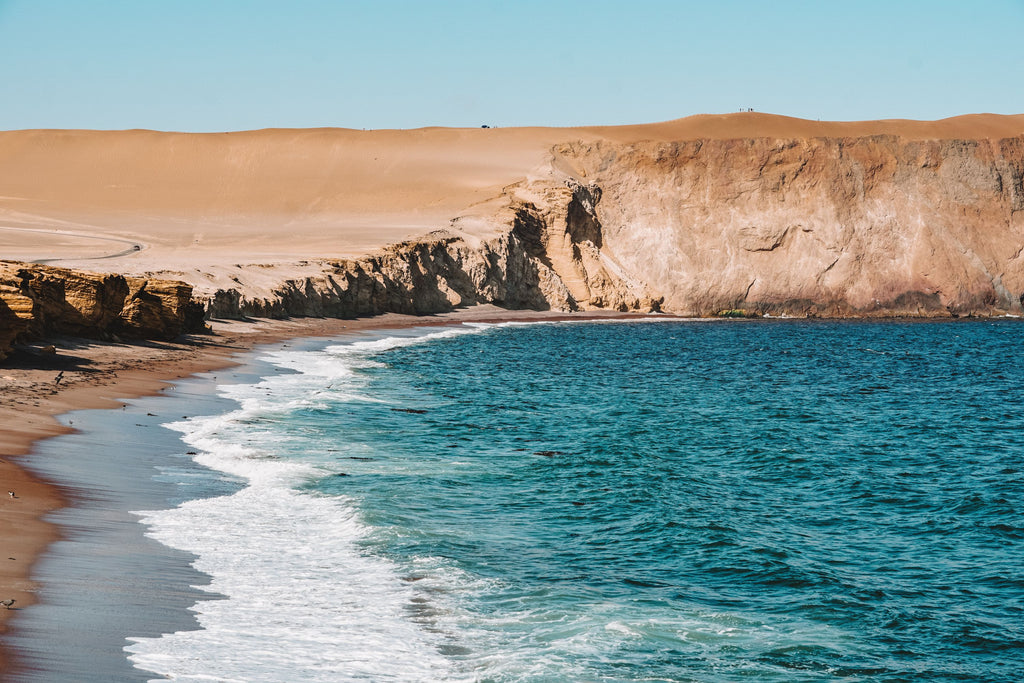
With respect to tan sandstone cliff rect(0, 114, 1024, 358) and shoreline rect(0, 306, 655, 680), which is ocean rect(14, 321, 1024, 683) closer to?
shoreline rect(0, 306, 655, 680)

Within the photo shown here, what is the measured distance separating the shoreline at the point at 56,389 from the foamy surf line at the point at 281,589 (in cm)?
138

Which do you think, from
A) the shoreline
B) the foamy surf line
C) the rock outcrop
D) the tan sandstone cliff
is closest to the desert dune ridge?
the tan sandstone cliff

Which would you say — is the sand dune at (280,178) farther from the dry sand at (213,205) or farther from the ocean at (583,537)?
the ocean at (583,537)

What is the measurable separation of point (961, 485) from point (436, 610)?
12256mm

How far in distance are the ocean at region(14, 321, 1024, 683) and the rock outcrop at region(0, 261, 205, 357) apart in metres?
5.05

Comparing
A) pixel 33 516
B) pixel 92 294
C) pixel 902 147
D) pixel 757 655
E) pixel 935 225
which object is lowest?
pixel 757 655

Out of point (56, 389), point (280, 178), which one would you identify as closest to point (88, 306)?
point (56, 389)

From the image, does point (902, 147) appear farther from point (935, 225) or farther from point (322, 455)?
point (322, 455)

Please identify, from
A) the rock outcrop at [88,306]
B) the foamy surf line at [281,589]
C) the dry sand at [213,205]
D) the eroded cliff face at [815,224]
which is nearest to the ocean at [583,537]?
the foamy surf line at [281,589]

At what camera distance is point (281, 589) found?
11508 mm

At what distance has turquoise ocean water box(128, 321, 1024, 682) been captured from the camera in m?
10.0

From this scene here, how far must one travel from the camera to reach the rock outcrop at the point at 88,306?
24.4 meters

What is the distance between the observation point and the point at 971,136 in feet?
372

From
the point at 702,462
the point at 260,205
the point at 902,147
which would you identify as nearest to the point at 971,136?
the point at 902,147
